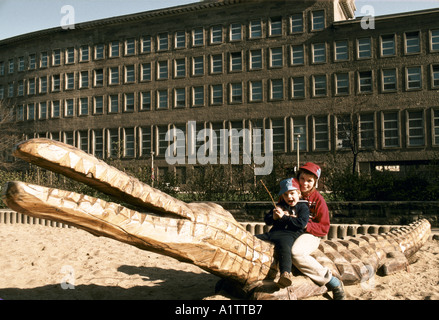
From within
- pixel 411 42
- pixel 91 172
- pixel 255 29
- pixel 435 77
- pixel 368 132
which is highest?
pixel 255 29

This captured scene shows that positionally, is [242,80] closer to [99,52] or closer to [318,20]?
[318,20]

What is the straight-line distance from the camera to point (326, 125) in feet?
115

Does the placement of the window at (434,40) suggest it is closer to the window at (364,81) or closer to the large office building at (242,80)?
the large office building at (242,80)

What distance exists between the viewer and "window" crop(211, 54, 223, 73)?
38.4 meters

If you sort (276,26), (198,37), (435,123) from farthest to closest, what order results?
(198,37) < (276,26) < (435,123)

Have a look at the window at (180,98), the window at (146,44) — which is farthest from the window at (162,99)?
the window at (146,44)

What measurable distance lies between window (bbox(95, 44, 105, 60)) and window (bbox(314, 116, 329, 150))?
887 inches

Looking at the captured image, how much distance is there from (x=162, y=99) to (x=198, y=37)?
264 inches

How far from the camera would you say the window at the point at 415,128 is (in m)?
33.0

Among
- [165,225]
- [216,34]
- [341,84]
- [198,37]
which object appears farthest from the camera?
[198,37]

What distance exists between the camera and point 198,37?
1538 inches

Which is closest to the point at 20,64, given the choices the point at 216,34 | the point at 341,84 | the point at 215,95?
the point at 216,34

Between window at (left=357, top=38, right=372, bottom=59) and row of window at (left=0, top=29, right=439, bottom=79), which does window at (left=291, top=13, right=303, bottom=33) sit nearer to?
row of window at (left=0, top=29, right=439, bottom=79)
